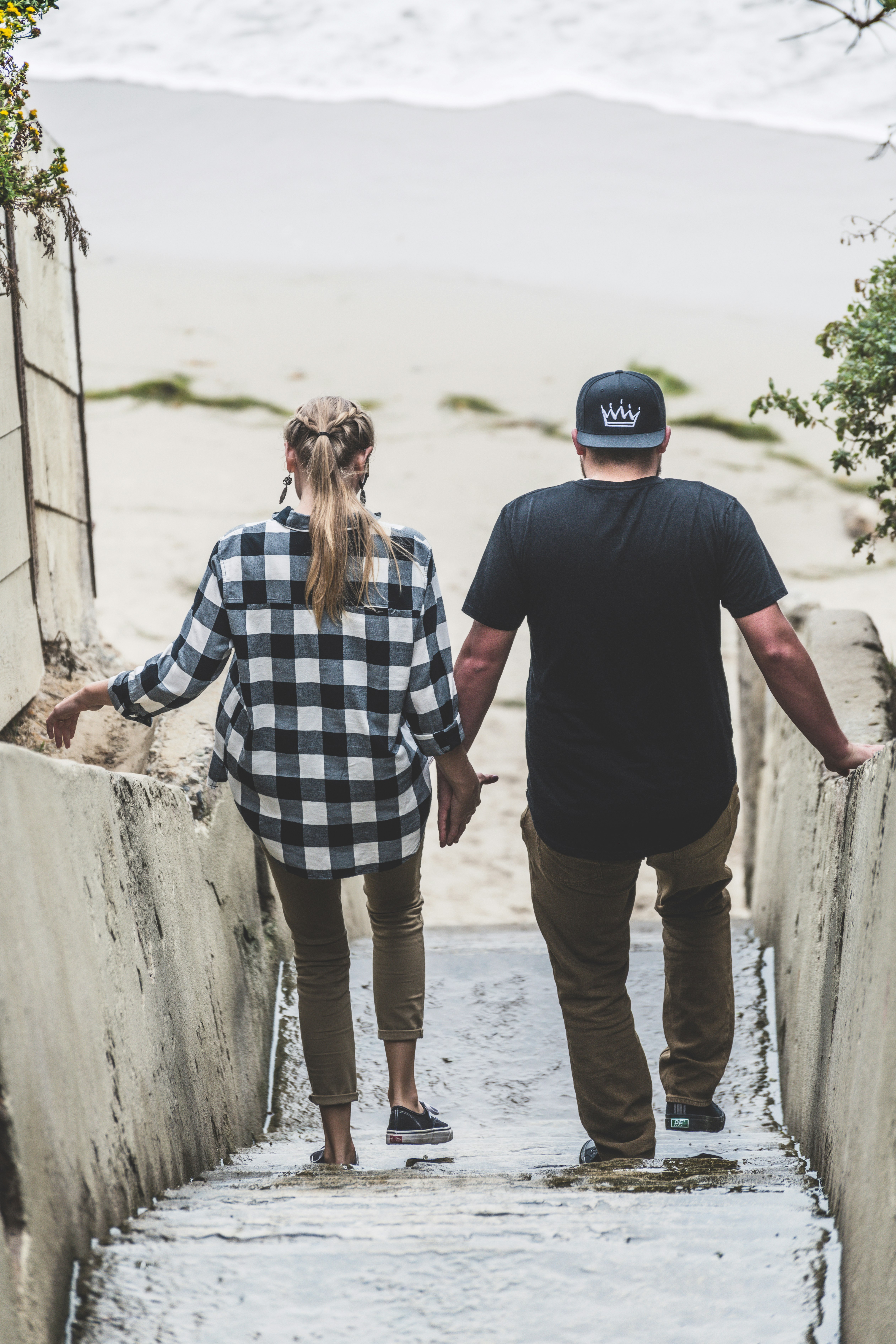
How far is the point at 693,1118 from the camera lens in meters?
2.47

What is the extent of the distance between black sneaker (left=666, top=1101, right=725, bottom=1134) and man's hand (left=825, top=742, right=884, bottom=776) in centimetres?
74

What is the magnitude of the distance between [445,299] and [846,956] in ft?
49.2

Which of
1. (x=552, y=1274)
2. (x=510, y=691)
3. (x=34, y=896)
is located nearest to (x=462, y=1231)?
(x=552, y=1274)

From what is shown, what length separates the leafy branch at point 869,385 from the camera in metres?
3.46

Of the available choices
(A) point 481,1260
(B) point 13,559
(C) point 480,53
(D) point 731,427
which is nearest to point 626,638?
(A) point 481,1260

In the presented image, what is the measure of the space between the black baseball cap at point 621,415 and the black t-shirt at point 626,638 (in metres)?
0.07

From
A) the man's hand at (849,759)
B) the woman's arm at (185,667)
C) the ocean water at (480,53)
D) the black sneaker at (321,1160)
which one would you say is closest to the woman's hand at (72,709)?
the woman's arm at (185,667)

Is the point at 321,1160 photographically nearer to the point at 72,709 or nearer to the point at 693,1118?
the point at 693,1118

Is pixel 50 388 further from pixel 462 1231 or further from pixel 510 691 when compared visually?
pixel 510 691

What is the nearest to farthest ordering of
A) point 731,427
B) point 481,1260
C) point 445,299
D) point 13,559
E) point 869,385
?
point 481,1260
point 13,559
point 869,385
point 731,427
point 445,299

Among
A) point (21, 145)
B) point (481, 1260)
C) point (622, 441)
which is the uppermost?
point (21, 145)

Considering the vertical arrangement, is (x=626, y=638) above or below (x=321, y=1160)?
above

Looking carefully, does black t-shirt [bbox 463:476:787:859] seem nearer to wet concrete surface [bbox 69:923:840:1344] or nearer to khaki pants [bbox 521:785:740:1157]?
khaki pants [bbox 521:785:740:1157]

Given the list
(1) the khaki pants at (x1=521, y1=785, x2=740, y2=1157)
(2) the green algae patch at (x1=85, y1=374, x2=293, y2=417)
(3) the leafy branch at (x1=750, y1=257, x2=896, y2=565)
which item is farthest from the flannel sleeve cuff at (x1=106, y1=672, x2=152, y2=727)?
(2) the green algae patch at (x1=85, y1=374, x2=293, y2=417)
